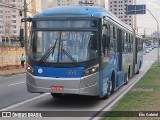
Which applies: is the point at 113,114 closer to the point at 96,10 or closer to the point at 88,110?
the point at 88,110

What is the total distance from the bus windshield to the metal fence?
3053 centimetres

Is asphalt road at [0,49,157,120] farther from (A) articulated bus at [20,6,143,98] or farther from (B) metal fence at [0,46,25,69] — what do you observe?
(B) metal fence at [0,46,25,69]

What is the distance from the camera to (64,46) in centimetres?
1321

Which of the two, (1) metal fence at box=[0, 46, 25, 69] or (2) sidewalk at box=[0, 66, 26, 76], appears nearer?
(2) sidewalk at box=[0, 66, 26, 76]

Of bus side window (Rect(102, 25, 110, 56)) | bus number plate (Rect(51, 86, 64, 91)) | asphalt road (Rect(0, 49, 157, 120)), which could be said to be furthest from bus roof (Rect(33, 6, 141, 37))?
asphalt road (Rect(0, 49, 157, 120))

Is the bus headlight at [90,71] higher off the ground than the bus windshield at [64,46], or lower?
lower

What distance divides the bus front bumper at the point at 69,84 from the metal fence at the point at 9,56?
30.8 metres

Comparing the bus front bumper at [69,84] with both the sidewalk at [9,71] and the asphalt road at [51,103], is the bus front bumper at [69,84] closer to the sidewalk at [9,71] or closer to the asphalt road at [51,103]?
the asphalt road at [51,103]

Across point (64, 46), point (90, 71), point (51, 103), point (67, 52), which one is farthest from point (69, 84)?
point (51, 103)

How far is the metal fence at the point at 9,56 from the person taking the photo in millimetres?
43844

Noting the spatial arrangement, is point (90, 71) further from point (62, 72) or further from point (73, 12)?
point (73, 12)

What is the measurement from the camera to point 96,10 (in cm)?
1432

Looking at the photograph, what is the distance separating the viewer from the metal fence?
43844 mm

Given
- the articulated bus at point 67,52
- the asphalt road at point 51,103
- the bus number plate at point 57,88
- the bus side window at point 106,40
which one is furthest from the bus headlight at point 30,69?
the bus side window at point 106,40
